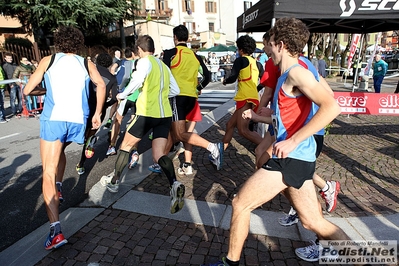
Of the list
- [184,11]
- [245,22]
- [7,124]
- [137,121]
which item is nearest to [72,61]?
[137,121]

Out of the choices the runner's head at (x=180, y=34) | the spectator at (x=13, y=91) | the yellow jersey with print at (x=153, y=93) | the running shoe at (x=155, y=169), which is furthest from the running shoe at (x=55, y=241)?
the spectator at (x=13, y=91)

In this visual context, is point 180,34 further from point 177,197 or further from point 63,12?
point 63,12

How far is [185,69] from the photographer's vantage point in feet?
13.2

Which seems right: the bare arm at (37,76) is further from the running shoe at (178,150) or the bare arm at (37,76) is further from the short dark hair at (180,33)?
the running shoe at (178,150)

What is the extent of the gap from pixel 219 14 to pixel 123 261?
2325 inches

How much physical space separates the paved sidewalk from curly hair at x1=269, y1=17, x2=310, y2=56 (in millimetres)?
1722

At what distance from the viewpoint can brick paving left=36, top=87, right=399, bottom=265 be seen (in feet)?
8.46

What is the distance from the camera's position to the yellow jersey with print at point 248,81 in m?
4.53

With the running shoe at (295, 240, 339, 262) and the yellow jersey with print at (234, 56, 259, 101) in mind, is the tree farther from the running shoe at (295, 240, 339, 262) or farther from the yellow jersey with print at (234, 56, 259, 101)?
the running shoe at (295, 240, 339, 262)

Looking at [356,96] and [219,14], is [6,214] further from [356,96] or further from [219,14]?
[219,14]

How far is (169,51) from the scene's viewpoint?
13.2 ft

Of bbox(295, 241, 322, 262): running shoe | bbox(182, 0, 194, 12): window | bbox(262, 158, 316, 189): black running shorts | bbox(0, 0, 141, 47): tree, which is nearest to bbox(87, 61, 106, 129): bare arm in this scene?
bbox(262, 158, 316, 189): black running shorts

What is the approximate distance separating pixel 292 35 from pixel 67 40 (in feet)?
6.75

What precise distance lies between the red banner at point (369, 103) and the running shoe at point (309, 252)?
13.0 feet
